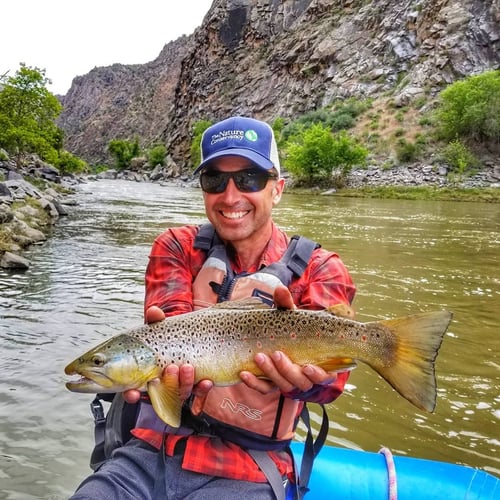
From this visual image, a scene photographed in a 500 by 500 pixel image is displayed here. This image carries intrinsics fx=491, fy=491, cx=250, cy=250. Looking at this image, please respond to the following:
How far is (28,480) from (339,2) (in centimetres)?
9464

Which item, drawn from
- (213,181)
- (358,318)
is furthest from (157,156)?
(213,181)

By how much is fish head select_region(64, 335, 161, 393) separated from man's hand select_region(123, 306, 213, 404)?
0.06 meters

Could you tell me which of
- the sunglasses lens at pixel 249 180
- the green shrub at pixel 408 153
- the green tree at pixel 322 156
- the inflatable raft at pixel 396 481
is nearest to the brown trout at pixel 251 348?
the sunglasses lens at pixel 249 180

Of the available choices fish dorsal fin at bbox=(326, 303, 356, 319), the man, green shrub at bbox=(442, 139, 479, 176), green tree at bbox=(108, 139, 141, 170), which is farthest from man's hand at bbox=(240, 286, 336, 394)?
green tree at bbox=(108, 139, 141, 170)

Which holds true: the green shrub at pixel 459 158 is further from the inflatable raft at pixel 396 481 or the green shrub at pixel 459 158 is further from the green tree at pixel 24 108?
the inflatable raft at pixel 396 481

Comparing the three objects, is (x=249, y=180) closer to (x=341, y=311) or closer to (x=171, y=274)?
(x=171, y=274)

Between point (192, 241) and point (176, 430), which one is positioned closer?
point (176, 430)

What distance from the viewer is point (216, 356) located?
233 cm

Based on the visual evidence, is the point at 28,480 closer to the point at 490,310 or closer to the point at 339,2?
the point at 490,310

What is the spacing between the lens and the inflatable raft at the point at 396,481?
3.09 metres

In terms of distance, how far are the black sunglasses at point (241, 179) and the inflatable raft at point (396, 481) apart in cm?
190

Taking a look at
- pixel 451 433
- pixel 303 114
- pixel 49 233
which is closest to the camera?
pixel 451 433

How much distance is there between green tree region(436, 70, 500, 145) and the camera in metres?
48.4

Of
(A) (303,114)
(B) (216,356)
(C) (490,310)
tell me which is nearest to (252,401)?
(B) (216,356)
